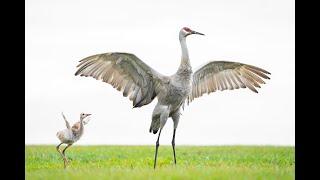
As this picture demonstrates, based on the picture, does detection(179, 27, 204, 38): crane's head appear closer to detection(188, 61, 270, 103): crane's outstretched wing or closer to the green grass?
detection(188, 61, 270, 103): crane's outstretched wing

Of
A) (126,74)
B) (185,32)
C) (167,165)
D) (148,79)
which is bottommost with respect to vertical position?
(167,165)

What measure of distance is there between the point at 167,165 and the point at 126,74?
227cm

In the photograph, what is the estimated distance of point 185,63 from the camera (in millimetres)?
13438

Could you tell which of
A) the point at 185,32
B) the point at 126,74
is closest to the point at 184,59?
the point at 185,32

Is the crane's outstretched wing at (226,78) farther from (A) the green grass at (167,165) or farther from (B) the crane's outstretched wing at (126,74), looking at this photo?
(A) the green grass at (167,165)

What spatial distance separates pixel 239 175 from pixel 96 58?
4.49 meters

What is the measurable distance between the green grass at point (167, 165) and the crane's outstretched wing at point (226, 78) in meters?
1.83

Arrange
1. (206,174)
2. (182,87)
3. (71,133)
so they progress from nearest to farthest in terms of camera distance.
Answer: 1. (206,174)
2. (182,87)
3. (71,133)

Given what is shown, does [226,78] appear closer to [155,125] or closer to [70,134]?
[155,125]

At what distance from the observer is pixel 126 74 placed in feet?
45.0

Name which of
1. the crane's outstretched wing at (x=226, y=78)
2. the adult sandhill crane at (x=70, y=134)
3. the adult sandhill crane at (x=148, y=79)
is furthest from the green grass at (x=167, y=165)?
the crane's outstretched wing at (x=226, y=78)
